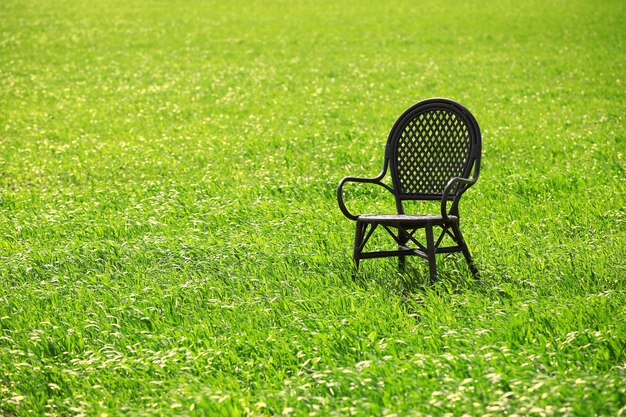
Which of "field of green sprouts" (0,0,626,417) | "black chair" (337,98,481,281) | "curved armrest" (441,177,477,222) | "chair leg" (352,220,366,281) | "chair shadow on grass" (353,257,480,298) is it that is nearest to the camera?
"field of green sprouts" (0,0,626,417)

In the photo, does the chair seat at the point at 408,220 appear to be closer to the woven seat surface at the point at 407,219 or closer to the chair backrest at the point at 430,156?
the woven seat surface at the point at 407,219

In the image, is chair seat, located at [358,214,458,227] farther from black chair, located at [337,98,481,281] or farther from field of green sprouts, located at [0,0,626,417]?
field of green sprouts, located at [0,0,626,417]

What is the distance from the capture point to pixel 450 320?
5.37 metres

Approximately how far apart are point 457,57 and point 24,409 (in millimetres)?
21196

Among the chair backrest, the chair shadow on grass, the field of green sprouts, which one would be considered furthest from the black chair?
the field of green sprouts

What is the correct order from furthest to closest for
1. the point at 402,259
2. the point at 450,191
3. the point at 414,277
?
the point at 402,259 < the point at 414,277 < the point at 450,191

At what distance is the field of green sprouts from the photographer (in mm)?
4586

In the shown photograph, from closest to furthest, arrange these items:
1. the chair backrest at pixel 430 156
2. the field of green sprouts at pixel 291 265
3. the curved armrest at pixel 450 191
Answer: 1. the field of green sprouts at pixel 291 265
2. the curved armrest at pixel 450 191
3. the chair backrest at pixel 430 156

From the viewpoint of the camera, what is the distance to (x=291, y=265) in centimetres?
687

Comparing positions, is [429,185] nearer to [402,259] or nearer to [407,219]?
[402,259]

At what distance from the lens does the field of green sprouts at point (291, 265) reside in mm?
4586

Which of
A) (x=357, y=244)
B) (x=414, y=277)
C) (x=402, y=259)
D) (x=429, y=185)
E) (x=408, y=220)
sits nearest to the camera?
(x=408, y=220)

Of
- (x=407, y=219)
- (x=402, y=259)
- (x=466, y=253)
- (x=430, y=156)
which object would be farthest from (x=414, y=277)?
(x=430, y=156)

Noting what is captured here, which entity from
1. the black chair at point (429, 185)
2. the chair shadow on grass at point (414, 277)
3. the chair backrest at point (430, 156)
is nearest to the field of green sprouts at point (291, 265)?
the chair shadow on grass at point (414, 277)
